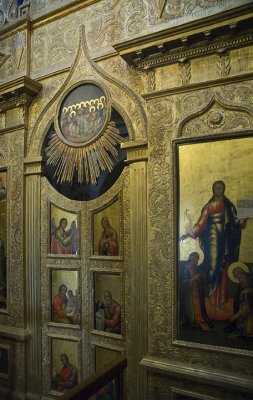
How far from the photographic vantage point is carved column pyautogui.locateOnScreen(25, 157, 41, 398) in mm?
4082

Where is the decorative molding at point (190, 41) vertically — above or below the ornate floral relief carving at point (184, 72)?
above

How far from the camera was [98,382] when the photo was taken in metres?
2.73

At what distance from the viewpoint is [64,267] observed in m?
3.96

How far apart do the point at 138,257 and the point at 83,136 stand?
168cm

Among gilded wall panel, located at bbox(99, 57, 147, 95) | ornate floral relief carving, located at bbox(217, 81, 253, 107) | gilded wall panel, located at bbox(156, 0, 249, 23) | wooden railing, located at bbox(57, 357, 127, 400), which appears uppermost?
gilded wall panel, located at bbox(156, 0, 249, 23)

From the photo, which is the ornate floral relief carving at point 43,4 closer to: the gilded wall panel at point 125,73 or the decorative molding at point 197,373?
the gilded wall panel at point 125,73

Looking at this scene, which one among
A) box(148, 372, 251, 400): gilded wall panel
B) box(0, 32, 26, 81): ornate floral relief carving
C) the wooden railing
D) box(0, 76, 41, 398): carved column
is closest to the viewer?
the wooden railing

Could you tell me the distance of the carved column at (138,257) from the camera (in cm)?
324

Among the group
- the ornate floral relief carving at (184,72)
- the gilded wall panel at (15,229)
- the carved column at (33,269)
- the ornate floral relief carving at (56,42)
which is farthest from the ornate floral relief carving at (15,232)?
the ornate floral relief carving at (184,72)

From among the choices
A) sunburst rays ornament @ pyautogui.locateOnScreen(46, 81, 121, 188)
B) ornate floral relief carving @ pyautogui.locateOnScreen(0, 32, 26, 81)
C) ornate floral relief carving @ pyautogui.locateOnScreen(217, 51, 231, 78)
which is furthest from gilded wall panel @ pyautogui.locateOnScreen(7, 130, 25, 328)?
ornate floral relief carving @ pyautogui.locateOnScreen(217, 51, 231, 78)

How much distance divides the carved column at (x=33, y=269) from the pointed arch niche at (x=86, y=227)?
14 mm

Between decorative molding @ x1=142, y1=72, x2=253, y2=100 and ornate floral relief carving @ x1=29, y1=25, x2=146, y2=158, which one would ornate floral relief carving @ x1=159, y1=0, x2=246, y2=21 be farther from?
ornate floral relief carving @ x1=29, y1=25, x2=146, y2=158

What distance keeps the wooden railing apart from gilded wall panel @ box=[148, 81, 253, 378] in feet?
1.24

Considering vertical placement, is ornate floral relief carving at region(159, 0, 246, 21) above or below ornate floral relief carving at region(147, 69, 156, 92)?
above
